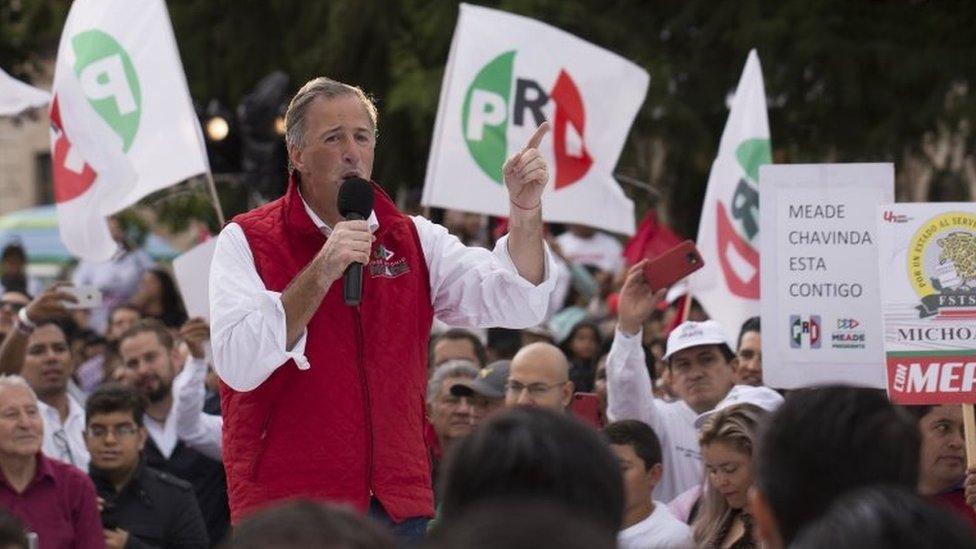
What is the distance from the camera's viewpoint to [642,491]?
7.86 metres

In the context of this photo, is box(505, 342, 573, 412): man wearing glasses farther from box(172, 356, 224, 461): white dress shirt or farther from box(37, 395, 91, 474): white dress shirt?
box(37, 395, 91, 474): white dress shirt

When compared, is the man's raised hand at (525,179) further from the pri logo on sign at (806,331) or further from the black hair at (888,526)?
the black hair at (888,526)

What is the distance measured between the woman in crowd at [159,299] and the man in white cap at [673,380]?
21.1 feet

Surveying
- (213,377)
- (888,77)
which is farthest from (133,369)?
(888,77)

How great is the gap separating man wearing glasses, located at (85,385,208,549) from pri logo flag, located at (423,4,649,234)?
221 cm

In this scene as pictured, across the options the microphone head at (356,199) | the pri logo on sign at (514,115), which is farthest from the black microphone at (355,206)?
the pri logo on sign at (514,115)

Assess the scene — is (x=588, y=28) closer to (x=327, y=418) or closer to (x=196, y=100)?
(x=196, y=100)

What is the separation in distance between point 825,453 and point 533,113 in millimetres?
7634

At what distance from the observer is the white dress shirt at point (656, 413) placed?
883cm

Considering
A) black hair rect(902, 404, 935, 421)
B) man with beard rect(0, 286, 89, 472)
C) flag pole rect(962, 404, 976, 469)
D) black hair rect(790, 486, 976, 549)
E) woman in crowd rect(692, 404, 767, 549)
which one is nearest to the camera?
black hair rect(790, 486, 976, 549)

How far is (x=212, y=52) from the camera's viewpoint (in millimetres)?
17062

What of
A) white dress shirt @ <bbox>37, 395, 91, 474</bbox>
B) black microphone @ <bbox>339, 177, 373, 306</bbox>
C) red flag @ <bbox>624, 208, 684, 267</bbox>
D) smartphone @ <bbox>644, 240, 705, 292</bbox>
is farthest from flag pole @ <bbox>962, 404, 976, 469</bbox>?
red flag @ <bbox>624, 208, 684, 267</bbox>

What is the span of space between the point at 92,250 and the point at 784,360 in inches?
171

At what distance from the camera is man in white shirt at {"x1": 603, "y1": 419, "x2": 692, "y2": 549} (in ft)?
24.6
